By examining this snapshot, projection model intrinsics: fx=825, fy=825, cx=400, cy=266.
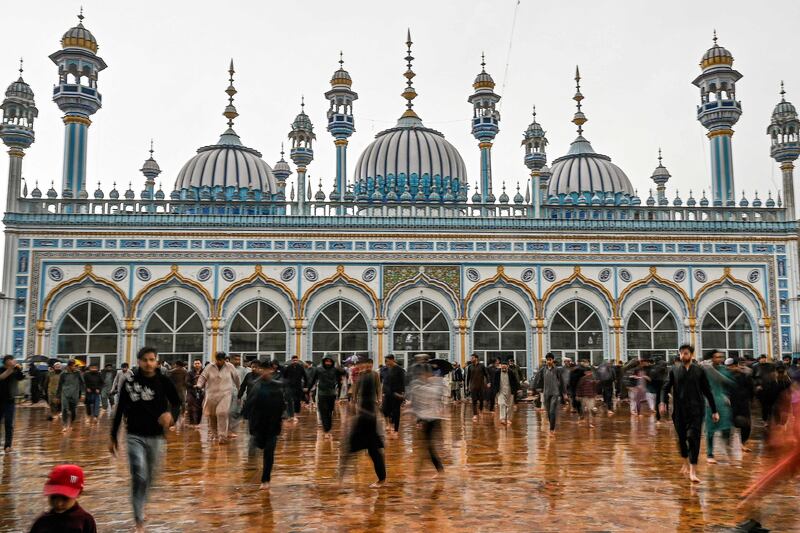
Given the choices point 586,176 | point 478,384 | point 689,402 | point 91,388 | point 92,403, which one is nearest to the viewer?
point 689,402

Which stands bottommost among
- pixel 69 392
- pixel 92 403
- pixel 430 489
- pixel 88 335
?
pixel 430 489

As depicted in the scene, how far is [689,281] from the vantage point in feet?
104

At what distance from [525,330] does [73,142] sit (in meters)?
19.4

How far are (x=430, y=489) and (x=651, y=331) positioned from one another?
23.3 meters

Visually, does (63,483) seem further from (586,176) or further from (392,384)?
(586,176)

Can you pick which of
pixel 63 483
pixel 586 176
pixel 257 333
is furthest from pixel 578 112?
pixel 63 483

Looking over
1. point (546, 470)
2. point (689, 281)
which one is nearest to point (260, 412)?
point (546, 470)

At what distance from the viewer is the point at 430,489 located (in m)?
10.1

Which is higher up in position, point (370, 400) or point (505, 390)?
point (370, 400)

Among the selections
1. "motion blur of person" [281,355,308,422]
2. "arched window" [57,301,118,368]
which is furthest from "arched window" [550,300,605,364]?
"arched window" [57,301,118,368]

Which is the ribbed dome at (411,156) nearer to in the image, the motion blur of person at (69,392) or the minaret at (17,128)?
the minaret at (17,128)

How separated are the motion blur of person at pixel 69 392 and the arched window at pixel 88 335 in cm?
1150

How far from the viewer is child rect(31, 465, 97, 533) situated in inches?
Result: 189

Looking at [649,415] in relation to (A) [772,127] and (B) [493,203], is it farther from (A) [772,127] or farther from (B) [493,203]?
(A) [772,127]
